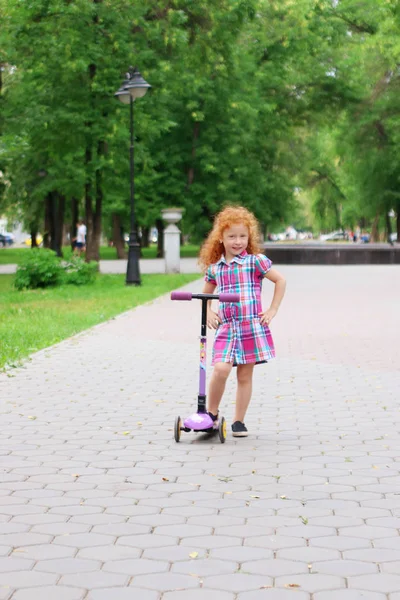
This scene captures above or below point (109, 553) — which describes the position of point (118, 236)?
above

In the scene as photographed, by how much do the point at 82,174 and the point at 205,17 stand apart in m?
5.58

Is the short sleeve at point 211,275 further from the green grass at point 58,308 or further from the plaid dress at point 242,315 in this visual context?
the green grass at point 58,308

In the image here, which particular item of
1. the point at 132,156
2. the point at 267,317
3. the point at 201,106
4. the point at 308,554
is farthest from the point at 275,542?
the point at 201,106

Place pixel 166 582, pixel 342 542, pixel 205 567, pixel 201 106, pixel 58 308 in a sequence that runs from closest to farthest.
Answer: pixel 166 582 → pixel 205 567 → pixel 342 542 → pixel 58 308 → pixel 201 106

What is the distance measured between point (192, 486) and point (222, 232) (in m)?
1.82

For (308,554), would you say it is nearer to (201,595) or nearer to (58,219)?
(201,595)

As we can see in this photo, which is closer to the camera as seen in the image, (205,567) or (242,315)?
(205,567)

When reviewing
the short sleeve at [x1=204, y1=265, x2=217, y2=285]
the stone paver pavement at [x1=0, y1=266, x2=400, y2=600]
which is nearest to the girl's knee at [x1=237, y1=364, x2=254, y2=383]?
the stone paver pavement at [x1=0, y1=266, x2=400, y2=600]

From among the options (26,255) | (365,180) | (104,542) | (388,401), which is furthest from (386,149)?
(104,542)

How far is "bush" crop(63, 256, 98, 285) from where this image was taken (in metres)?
24.0

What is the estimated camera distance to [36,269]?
23.0 metres

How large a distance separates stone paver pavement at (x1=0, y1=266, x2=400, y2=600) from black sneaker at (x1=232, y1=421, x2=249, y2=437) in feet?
0.28

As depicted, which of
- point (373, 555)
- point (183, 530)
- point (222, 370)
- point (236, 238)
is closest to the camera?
point (373, 555)

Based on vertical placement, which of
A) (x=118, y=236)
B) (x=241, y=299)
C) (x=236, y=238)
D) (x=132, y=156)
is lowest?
(x=241, y=299)
